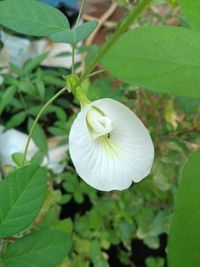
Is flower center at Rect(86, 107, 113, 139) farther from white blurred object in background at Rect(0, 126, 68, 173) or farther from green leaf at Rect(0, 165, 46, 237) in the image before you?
white blurred object in background at Rect(0, 126, 68, 173)

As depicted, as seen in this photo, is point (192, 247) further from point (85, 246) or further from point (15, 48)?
point (15, 48)

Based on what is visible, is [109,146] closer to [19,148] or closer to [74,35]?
[74,35]

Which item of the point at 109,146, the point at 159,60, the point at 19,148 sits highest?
the point at 159,60

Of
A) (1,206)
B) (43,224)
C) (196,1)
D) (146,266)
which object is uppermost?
(196,1)

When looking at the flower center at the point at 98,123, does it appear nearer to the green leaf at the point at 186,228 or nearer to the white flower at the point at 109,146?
the white flower at the point at 109,146

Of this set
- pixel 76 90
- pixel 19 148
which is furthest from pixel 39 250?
pixel 19 148

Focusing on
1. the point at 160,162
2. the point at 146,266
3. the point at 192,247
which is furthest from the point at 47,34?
the point at 146,266

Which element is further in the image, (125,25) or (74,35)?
(74,35)
